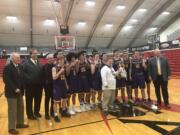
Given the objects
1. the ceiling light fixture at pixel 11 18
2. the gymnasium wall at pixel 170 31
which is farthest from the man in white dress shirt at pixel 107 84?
the gymnasium wall at pixel 170 31

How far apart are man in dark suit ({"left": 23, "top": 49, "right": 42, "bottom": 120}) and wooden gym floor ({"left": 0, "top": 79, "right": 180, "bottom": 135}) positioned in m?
0.41

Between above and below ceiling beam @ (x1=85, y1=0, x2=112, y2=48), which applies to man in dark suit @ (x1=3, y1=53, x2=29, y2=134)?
below

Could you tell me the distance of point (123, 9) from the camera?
67.6ft

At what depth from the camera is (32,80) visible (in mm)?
4758

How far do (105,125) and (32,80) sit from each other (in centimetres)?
205

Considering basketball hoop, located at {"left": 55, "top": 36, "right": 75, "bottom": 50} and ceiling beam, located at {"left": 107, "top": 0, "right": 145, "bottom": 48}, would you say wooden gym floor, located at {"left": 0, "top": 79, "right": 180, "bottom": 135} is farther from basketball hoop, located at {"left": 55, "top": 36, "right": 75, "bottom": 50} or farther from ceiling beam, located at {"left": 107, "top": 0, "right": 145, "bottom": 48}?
ceiling beam, located at {"left": 107, "top": 0, "right": 145, "bottom": 48}

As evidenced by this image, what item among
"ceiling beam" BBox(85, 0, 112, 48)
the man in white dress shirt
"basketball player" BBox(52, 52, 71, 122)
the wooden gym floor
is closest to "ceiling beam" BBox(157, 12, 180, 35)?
"ceiling beam" BBox(85, 0, 112, 48)

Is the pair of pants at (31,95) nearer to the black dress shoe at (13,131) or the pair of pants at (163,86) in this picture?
the black dress shoe at (13,131)

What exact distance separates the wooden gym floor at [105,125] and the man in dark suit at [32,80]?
1.35 feet

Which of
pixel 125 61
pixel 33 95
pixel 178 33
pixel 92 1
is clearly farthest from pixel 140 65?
pixel 178 33

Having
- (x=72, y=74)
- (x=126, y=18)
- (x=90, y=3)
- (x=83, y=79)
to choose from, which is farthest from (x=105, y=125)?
(x=126, y=18)

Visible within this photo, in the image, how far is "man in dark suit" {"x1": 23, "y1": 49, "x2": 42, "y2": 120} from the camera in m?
4.77

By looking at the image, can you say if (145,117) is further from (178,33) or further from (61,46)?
(178,33)

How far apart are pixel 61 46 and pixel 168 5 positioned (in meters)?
14.4
